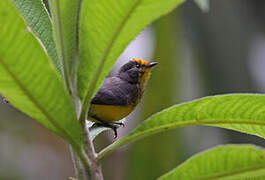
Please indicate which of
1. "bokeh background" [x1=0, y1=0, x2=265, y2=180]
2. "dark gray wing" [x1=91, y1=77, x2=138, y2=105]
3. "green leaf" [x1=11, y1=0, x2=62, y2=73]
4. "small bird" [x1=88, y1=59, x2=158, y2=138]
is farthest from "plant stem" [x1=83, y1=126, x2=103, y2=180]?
"bokeh background" [x1=0, y1=0, x2=265, y2=180]

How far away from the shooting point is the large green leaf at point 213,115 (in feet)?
4.01

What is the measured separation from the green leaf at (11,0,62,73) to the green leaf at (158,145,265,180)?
43cm

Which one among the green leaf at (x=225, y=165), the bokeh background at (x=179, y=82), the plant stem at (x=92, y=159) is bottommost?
the bokeh background at (x=179, y=82)

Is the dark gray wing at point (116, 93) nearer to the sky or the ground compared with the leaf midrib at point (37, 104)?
nearer to the ground

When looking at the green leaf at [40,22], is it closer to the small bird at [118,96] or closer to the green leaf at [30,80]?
the green leaf at [30,80]

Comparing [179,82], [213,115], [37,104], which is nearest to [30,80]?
[37,104]

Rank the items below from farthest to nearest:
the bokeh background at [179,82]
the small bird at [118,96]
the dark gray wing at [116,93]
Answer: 1. the bokeh background at [179,82]
2. the dark gray wing at [116,93]
3. the small bird at [118,96]

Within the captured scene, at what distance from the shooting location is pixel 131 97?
239cm

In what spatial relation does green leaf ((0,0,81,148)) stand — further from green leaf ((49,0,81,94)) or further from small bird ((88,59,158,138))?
small bird ((88,59,158,138))

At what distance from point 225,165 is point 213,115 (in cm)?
13

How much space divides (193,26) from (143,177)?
74.1 inches

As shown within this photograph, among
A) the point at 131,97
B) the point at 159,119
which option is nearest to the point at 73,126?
the point at 159,119

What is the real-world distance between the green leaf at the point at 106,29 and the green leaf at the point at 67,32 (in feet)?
0.09

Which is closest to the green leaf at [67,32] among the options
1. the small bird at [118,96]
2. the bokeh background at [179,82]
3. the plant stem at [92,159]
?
the plant stem at [92,159]
